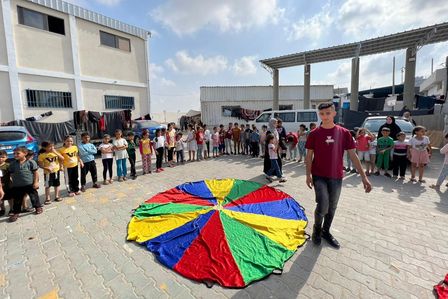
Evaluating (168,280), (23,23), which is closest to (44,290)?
(168,280)

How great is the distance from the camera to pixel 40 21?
45.6ft

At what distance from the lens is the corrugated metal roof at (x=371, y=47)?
16.6 meters

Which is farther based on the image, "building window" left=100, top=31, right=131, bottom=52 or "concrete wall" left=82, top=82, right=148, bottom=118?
"building window" left=100, top=31, right=131, bottom=52

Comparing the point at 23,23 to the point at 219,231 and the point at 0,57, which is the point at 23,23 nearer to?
the point at 0,57

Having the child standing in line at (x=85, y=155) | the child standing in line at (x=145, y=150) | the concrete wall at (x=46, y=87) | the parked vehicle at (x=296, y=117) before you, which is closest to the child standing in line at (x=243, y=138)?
the parked vehicle at (x=296, y=117)

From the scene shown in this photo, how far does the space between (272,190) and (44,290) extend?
4.54m

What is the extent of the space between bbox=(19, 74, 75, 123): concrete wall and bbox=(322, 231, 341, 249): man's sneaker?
16.9m

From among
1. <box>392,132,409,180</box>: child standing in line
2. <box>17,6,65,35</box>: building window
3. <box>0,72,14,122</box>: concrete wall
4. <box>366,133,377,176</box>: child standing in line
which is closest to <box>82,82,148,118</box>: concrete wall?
<box>17,6,65,35</box>: building window

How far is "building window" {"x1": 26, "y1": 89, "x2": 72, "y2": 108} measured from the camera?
13805 millimetres

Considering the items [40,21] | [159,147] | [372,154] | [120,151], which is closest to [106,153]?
[120,151]

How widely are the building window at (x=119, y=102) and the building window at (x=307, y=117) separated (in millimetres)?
13573

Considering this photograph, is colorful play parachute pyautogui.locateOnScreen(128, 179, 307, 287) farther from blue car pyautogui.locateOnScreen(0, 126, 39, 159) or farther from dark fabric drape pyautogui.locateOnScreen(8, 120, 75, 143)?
dark fabric drape pyautogui.locateOnScreen(8, 120, 75, 143)

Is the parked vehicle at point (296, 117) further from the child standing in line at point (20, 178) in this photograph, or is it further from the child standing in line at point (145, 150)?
the child standing in line at point (20, 178)

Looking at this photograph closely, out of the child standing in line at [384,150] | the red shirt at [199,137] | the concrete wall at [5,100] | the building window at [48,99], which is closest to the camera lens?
the child standing in line at [384,150]
